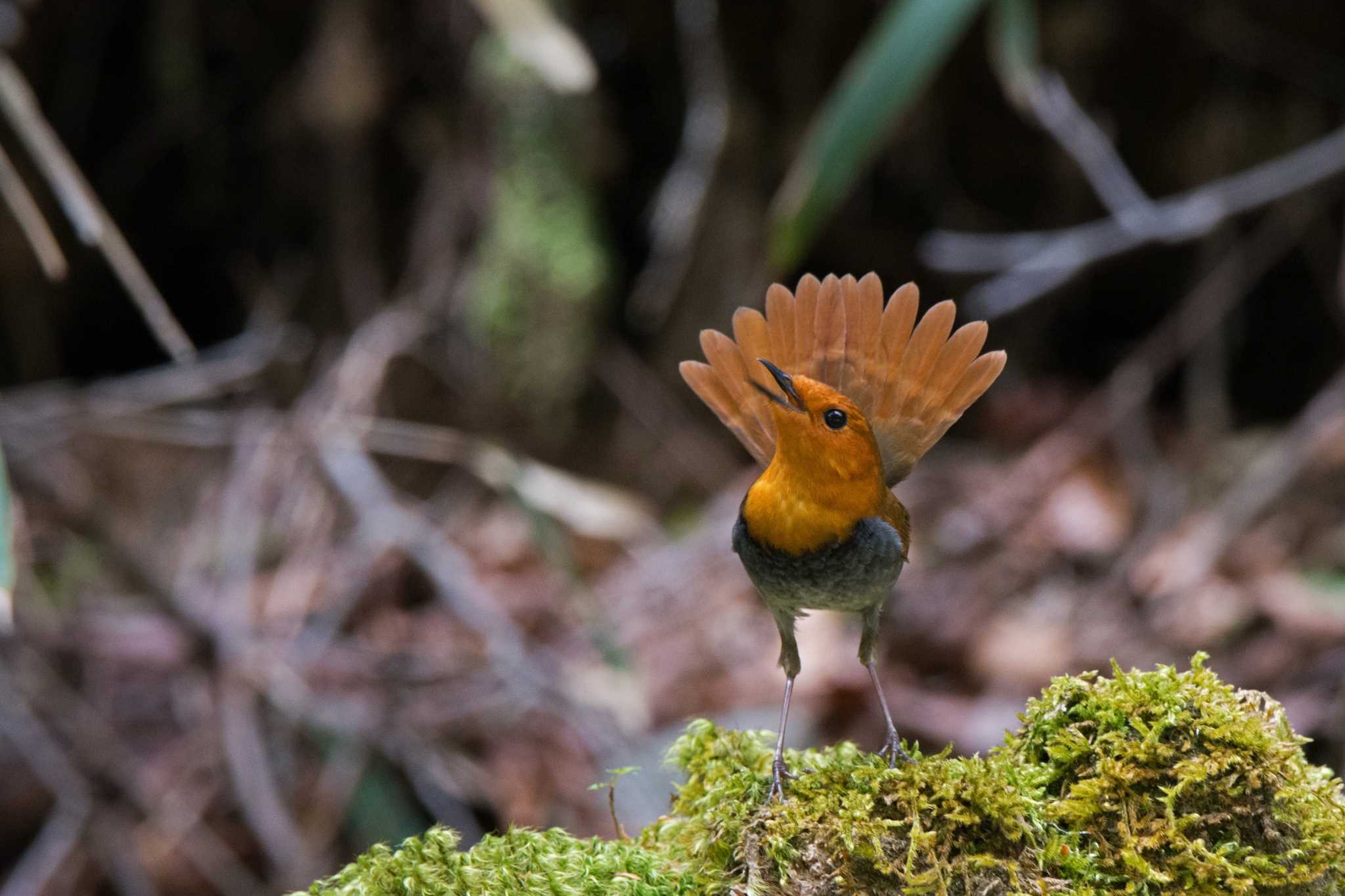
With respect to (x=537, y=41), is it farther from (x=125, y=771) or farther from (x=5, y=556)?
(x=125, y=771)

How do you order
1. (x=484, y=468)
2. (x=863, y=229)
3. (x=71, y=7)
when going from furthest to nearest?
1. (x=863, y=229)
2. (x=71, y=7)
3. (x=484, y=468)

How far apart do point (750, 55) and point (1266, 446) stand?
9.66 ft

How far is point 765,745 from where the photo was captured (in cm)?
170

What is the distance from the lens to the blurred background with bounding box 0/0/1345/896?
388 cm

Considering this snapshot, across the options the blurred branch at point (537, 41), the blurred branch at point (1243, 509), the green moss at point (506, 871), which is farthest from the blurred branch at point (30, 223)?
the blurred branch at point (1243, 509)

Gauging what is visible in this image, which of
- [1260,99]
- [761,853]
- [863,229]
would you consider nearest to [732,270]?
[863,229]

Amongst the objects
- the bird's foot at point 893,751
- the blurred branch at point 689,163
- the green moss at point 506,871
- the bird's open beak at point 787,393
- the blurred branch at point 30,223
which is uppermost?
the blurred branch at point 689,163

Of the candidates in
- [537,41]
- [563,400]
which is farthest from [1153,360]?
[537,41]

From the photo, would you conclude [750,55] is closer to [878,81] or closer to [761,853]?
[878,81]

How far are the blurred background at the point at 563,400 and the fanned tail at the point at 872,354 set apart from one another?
4.19 ft

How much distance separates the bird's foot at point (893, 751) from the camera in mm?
1507

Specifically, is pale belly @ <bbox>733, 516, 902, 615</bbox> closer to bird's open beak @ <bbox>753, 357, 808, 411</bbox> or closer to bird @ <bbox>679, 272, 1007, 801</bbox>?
bird @ <bbox>679, 272, 1007, 801</bbox>

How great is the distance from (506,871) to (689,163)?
4.05 m

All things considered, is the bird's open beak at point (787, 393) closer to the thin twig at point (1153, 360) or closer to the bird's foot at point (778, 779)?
the bird's foot at point (778, 779)
